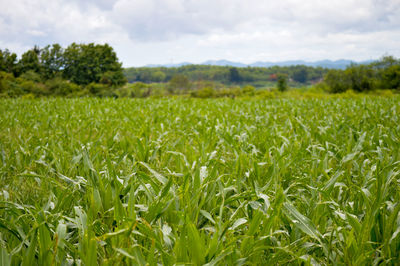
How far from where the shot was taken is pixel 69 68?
45.0 m

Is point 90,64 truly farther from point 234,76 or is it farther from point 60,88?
point 234,76

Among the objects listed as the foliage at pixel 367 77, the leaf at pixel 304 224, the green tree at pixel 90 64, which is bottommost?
the leaf at pixel 304 224

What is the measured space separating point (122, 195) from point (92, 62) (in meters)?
50.3

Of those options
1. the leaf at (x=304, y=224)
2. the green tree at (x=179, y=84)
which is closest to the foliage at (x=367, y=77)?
the green tree at (x=179, y=84)

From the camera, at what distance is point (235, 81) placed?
8612 centimetres

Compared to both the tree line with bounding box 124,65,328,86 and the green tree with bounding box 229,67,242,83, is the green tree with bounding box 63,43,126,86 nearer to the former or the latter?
the tree line with bounding box 124,65,328,86

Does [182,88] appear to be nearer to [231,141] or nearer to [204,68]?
[204,68]

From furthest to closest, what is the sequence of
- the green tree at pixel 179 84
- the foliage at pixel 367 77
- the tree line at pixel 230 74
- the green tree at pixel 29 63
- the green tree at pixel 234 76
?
the green tree at pixel 234 76, the tree line at pixel 230 74, the green tree at pixel 179 84, the green tree at pixel 29 63, the foliage at pixel 367 77

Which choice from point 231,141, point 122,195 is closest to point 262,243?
point 122,195

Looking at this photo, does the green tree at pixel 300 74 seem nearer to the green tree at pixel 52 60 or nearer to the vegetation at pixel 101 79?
the vegetation at pixel 101 79

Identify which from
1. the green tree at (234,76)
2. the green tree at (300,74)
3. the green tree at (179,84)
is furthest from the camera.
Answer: the green tree at (234,76)

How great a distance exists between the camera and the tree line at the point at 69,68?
39.5m

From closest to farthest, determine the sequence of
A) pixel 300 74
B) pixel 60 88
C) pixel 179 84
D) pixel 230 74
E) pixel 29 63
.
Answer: pixel 60 88 < pixel 29 63 < pixel 179 84 < pixel 300 74 < pixel 230 74

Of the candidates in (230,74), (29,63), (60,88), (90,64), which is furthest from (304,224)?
(230,74)
